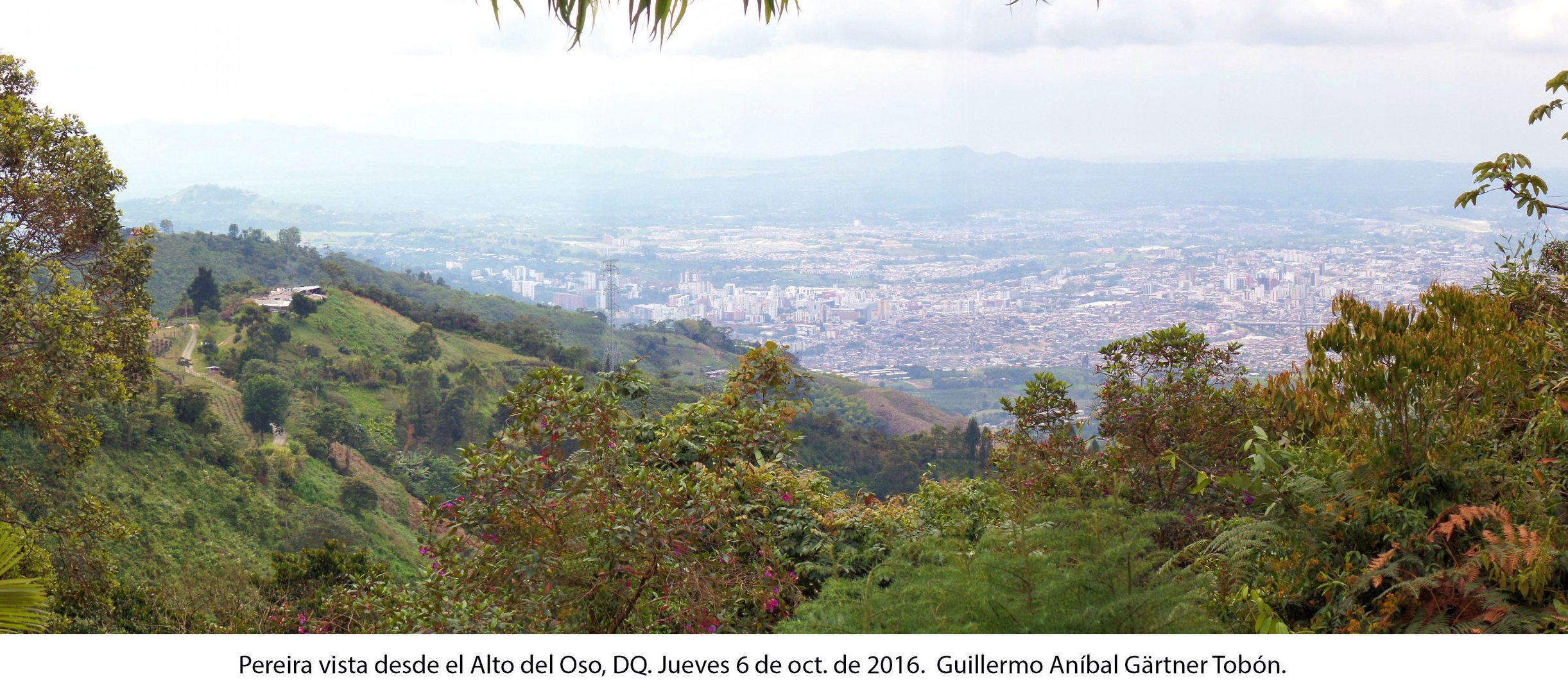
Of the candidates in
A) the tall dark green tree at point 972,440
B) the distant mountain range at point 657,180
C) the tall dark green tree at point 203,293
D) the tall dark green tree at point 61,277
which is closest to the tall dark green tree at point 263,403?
the tall dark green tree at point 203,293

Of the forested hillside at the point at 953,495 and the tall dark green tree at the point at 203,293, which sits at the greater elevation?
the forested hillside at the point at 953,495

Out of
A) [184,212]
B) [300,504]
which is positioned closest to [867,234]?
[300,504]

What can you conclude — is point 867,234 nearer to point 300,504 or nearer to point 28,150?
point 300,504

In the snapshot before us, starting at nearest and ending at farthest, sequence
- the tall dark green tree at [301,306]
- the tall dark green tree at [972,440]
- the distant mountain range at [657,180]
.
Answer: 1. the tall dark green tree at [972,440]
2. the tall dark green tree at [301,306]
3. the distant mountain range at [657,180]

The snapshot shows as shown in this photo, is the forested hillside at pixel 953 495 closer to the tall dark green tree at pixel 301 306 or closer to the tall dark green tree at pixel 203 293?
the tall dark green tree at pixel 301 306

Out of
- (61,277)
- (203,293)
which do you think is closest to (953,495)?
(61,277)

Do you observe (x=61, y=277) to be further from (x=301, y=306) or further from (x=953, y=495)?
(x=301, y=306)

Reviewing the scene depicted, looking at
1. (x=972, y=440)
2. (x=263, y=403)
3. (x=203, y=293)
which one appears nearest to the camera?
(x=972, y=440)
